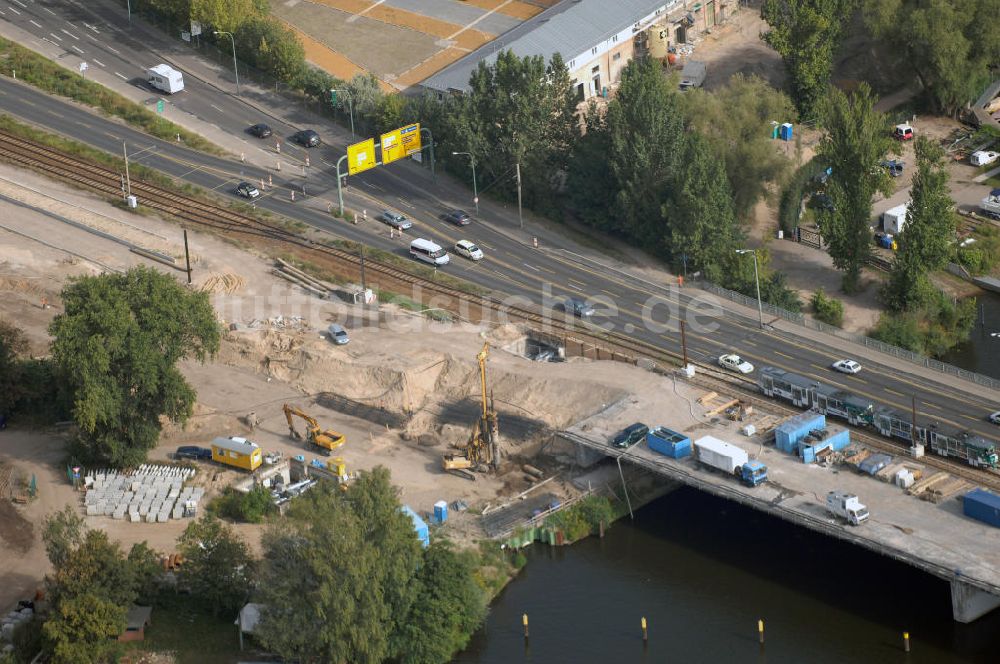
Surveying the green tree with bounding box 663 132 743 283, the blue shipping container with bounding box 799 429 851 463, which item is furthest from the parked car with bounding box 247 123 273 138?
the blue shipping container with bounding box 799 429 851 463

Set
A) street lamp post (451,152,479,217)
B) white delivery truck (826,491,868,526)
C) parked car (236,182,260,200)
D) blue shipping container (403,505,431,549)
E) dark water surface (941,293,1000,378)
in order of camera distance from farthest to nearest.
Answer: parked car (236,182,260,200) → street lamp post (451,152,479,217) → dark water surface (941,293,1000,378) → blue shipping container (403,505,431,549) → white delivery truck (826,491,868,526)

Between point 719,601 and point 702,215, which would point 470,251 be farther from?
point 719,601

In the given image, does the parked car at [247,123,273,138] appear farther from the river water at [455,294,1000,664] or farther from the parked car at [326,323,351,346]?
the river water at [455,294,1000,664]

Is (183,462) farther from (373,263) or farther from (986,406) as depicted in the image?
Result: (986,406)

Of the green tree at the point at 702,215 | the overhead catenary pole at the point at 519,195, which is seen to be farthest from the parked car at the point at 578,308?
the overhead catenary pole at the point at 519,195

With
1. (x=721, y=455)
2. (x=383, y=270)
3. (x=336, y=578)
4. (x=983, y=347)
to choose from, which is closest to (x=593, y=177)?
(x=383, y=270)

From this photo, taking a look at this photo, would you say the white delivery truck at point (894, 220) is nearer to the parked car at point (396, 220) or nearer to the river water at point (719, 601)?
the parked car at point (396, 220)
